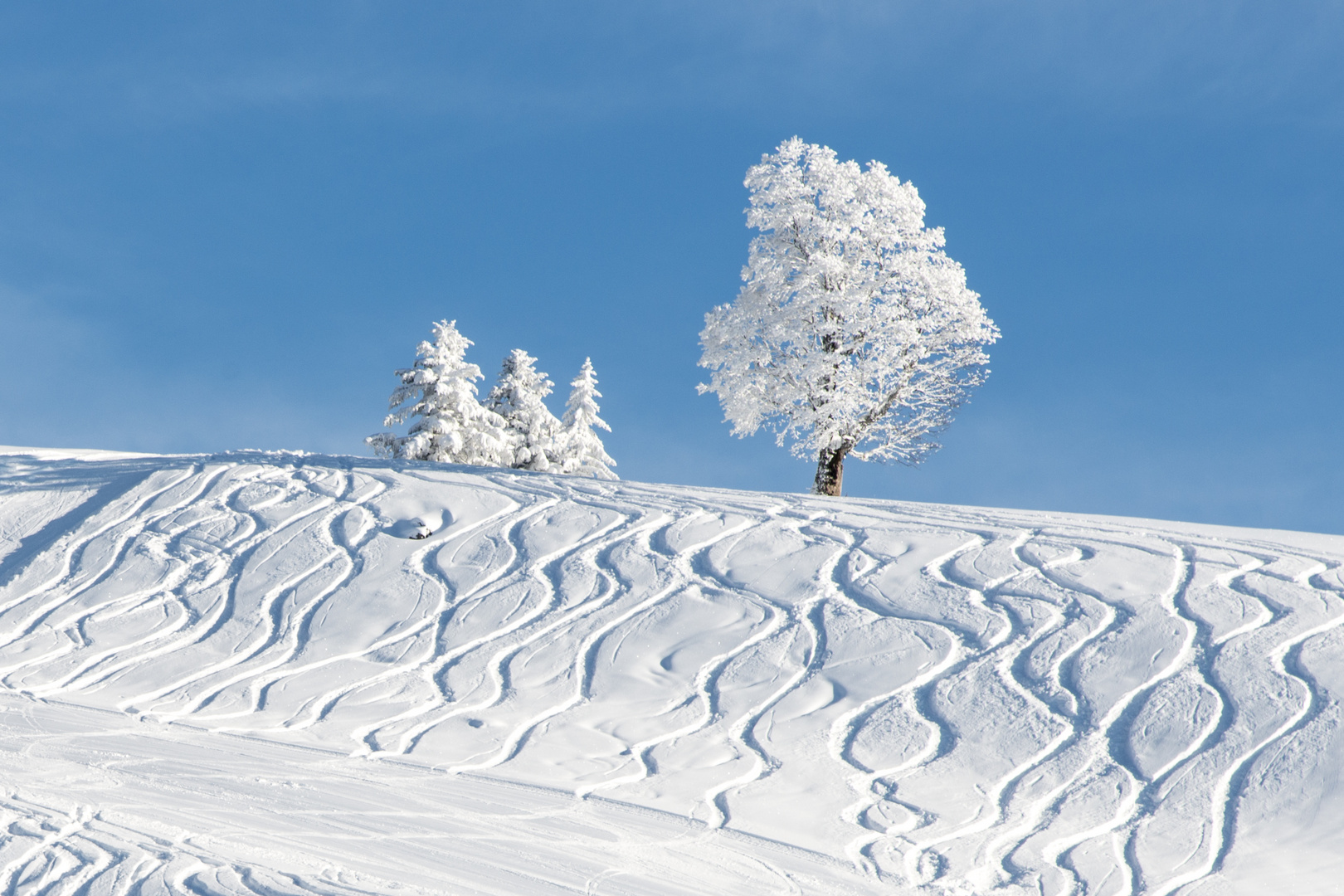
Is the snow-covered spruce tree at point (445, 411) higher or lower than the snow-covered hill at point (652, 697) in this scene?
higher

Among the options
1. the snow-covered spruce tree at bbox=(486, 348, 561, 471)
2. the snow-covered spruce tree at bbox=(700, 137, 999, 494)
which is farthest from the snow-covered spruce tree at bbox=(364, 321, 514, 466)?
the snow-covered spruce tree at bbox=(700, 137, 999, 494)

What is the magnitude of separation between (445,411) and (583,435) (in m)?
4.70

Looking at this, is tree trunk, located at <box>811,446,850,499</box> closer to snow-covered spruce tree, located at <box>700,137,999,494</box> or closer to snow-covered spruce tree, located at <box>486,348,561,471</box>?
snow-covered spruce tree, located at <box>700,137,999,494</box>

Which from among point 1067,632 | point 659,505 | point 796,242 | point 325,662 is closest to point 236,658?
point 325,662

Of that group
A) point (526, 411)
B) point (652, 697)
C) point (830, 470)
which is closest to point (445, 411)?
point (526, 411)

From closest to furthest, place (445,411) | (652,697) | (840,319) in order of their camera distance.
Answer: (652,697) < (840,319) < (445,411)

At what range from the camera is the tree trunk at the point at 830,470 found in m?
20.2

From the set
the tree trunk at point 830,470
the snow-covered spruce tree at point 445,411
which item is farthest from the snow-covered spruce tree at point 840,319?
the snow-covered spruce tree at point 445,411

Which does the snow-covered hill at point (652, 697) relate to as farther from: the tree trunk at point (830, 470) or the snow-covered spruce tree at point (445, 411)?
the snow-covered spruce tree at point (445, 411)

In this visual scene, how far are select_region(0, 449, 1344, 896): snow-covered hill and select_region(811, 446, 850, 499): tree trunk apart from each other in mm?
4350

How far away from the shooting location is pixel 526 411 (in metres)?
29.1

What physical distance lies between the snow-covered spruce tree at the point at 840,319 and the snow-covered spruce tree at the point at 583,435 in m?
10.1

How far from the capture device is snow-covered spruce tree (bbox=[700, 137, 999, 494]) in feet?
63.5

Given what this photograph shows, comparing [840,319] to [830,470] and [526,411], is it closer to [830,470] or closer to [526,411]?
[830,470]
